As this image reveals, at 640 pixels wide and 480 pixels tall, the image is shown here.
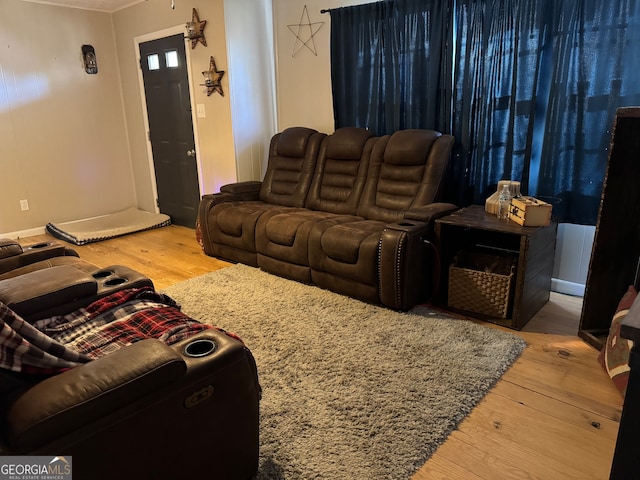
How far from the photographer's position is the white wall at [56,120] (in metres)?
4.57

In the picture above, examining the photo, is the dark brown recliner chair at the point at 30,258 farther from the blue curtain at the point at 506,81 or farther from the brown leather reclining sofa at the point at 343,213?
the blue curtain at the point at 506,81

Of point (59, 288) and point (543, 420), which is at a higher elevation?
point (59, 288)

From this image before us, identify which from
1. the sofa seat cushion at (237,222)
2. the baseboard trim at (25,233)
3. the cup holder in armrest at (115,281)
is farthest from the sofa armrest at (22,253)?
the baseboard trim at (25,233)

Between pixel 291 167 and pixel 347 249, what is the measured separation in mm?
1413

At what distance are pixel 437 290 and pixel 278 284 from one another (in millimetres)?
1132

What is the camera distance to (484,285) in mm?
2660

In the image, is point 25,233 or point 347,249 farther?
point 25,233

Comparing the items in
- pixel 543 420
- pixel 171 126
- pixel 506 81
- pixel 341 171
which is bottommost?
pixel 543 420

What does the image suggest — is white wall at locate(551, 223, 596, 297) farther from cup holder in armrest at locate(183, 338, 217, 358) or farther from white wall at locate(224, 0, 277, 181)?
white wall at locate(224, 0, 277, 181)

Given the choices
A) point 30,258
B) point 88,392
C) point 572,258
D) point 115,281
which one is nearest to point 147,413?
point 88,392

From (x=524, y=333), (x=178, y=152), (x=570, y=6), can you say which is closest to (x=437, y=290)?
(x=524, y=333)

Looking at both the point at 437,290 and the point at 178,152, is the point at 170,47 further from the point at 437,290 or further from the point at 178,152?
the point at 437,290

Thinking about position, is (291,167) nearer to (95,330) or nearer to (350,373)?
(350,373)

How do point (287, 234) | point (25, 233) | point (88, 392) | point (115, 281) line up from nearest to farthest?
1. point (88, 392)
2. point (115, 281)
3. point (287, 234)
4. point (25, 233)
